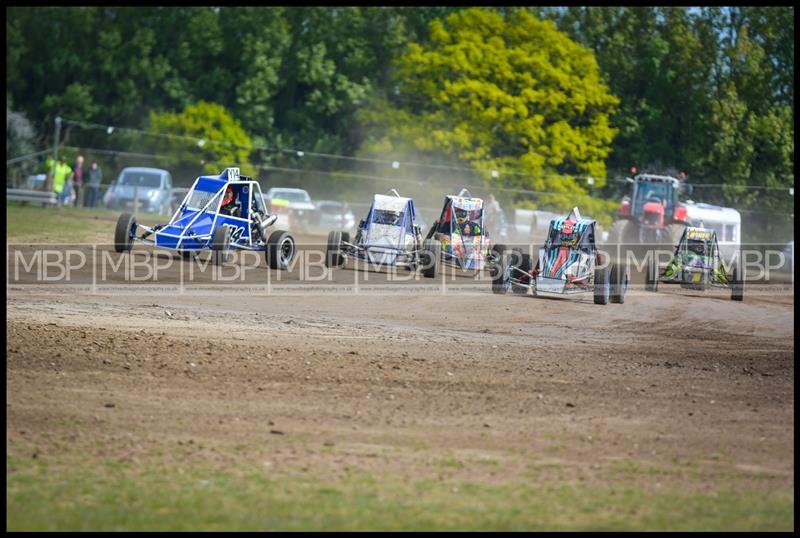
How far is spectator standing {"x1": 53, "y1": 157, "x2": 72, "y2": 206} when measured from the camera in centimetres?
4048

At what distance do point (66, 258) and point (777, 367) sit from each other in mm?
13939

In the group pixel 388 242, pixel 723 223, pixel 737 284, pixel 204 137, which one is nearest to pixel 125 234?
pixel 388 242

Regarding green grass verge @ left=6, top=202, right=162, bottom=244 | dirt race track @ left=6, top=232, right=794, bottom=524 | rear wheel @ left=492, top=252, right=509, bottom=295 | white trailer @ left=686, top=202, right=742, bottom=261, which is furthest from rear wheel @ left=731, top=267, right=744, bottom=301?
white trailer @ left=686, top=202, right=742, bottom=261

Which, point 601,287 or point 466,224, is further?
point 466,224

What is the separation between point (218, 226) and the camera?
74.1 ft

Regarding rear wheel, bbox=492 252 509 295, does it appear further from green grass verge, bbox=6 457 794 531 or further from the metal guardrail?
the metal guardrail

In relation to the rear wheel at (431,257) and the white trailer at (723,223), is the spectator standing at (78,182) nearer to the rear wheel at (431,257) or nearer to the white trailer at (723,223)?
the white trailer at (723,223)

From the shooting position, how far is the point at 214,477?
827 centimetres

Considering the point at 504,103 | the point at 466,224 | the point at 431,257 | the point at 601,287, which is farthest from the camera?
the point at 504,103

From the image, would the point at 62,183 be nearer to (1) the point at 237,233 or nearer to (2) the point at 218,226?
(1) the point at 237,233

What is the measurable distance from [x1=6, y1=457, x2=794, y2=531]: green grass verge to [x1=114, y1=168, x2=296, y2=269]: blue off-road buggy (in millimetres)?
13828

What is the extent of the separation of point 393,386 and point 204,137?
43.6 m

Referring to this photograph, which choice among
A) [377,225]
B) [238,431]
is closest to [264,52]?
[377,225]

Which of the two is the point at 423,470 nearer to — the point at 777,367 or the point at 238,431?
the point at 238,431
